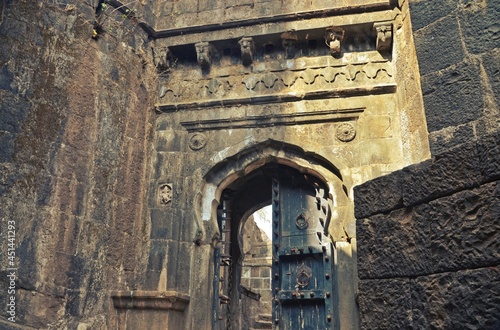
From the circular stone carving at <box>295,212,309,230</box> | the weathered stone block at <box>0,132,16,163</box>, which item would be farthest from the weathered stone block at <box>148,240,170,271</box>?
the weathered stone block at <box>0,132,16,163</box>

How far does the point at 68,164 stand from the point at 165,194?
1308 millimetres

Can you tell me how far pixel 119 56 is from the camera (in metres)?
6.06

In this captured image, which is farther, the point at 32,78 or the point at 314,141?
the point at 314,141

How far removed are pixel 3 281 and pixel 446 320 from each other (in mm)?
3808

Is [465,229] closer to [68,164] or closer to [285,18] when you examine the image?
[68,164]

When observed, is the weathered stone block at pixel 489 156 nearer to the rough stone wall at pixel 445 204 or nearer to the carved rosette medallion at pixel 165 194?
the rough stone wall at pixel 445 204

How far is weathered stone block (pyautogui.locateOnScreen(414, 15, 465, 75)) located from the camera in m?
2.28

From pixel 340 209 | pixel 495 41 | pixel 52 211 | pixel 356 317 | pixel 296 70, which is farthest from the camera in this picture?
pixel 296 70

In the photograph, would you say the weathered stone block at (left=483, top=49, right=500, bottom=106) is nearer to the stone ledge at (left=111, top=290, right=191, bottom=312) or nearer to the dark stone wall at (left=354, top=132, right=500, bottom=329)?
the dark stone wall at (left=354, top=132, right=500, bottom=329)

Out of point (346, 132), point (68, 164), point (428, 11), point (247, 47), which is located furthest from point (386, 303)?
point (247, 47)

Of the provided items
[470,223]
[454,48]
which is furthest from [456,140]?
[470,223]

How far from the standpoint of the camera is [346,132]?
6059 mm

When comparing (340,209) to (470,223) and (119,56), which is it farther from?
(470,223)

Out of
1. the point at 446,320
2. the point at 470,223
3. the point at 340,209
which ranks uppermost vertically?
the point at 340,209
